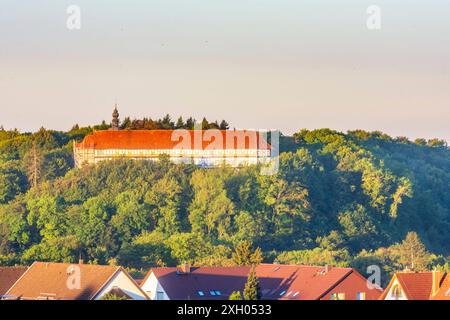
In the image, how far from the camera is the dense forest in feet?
228

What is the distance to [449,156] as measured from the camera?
377 ft

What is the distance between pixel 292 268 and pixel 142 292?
859 cm

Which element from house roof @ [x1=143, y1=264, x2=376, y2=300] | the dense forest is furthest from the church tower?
house roof @ [x1=143, y1=264, x2=376, y2=300]

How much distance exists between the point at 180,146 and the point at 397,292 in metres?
55.3

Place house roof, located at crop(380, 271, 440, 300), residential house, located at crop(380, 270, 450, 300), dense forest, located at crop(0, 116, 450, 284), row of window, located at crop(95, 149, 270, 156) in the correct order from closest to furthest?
residential house, located at crop(380, 270, 450, 300), house roof, located at crop(380, 271, 440, 300), dense forest, located at crop(0, 116, 450, 284), row of window, located at crop(95, 149, 270, 156)

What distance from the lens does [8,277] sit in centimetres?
4500

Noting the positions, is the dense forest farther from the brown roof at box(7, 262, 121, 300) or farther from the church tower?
the brown roof at box(7, 262, 121, 300)

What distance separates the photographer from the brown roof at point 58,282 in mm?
39562

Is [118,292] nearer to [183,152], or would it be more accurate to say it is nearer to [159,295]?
[159,295]

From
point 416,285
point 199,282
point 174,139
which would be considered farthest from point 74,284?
point 174,139

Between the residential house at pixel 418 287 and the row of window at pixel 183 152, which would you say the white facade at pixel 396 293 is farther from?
the row of window at pixel 183 152

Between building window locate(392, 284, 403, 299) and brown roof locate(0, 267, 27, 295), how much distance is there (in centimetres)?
1135

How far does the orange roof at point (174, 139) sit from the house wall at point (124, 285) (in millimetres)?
48798
